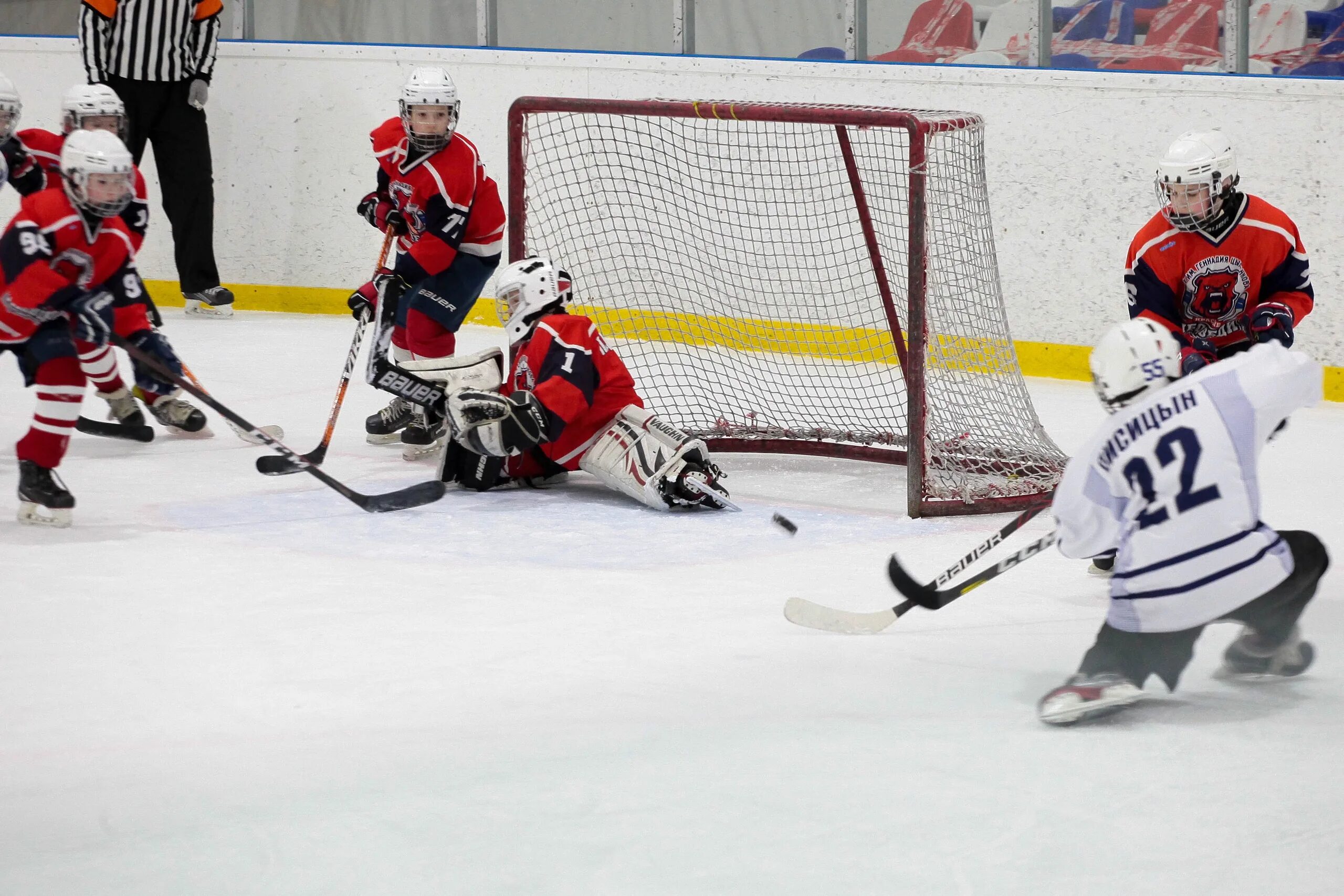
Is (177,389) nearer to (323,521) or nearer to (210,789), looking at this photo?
(323,521)

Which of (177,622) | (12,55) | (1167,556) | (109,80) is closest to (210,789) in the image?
(177,622)

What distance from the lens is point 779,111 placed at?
4.19m

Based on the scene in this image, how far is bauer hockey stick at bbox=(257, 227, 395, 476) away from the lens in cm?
425

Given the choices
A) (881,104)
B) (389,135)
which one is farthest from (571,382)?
(881,104)

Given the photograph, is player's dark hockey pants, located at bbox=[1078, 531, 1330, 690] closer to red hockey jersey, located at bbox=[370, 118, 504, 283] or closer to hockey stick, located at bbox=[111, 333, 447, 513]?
hockey stick, located at bbox=[111, 333, 447, 513]

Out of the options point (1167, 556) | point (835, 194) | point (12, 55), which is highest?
point (12, 55)

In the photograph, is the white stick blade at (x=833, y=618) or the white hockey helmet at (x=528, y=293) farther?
the white hockey helmet at (x=528, y=293)

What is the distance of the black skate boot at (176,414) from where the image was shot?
192 inches

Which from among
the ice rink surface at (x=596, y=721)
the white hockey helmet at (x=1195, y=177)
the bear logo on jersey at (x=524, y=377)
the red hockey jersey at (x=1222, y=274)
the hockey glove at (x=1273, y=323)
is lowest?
the ice rink surface at (x=596, y=721)

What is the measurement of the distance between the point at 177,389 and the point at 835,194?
232 cm

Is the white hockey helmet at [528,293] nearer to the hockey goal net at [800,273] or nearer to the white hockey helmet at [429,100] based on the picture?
the hockey goal net at [800,273]

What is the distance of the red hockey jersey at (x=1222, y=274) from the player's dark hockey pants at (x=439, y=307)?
6.32ft

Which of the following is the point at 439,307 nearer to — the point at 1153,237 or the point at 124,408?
the point at 124,408

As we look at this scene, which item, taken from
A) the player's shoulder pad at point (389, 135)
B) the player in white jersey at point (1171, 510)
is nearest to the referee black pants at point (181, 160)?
the player's shoulder pad at point (389, 135)
